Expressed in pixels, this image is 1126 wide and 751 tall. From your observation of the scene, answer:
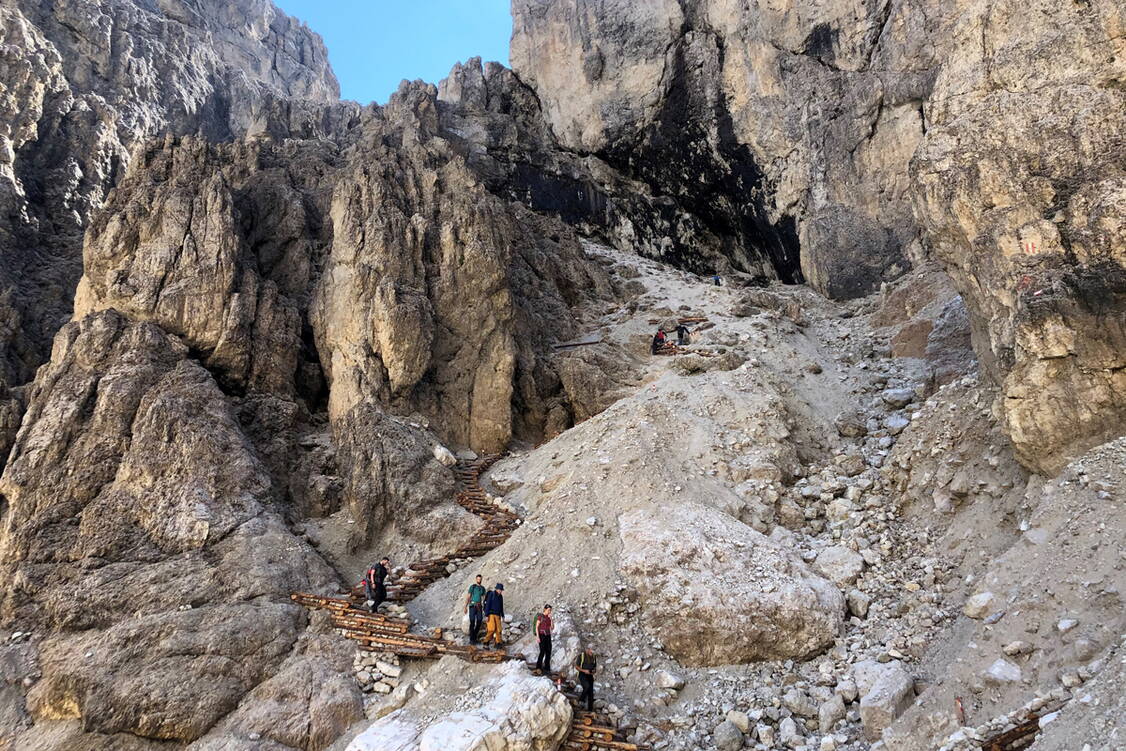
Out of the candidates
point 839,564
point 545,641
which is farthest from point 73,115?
point 839,564

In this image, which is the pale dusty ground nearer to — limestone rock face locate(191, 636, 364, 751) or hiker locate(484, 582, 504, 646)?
hiker locate(484, 582, 504, 646)

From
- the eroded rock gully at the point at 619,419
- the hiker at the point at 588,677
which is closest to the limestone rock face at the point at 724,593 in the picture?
the eroded rock gully at the point at 619,419

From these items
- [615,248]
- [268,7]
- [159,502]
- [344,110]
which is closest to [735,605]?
[159,502]

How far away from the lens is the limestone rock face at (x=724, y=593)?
14.0 meters

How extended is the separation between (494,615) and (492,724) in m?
2.99

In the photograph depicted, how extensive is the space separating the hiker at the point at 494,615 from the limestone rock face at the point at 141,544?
4652mm

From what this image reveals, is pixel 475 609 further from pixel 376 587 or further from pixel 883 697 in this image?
pixel 883 697

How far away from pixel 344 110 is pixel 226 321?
36255mm

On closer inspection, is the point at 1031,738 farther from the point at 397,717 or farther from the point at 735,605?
the point at 397,717

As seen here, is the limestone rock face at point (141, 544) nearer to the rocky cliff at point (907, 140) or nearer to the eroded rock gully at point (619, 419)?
the eroded rock gully at point (619, 419)

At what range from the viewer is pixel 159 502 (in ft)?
59.0

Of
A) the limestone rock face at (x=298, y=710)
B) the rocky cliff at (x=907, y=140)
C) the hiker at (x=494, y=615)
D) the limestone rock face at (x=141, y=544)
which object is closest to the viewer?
the limestone rock face at (x=298, y=710)

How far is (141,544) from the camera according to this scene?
1712 cm


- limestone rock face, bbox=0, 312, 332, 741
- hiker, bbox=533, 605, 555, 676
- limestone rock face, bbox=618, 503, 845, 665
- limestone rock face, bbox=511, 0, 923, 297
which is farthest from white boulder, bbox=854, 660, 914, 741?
limestone rock face, bbox=511, 0, 923, 297
